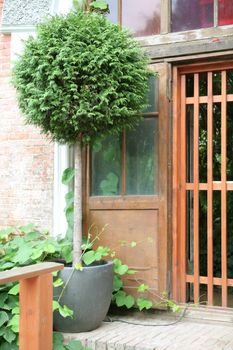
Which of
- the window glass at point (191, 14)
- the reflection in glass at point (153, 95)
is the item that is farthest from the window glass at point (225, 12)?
the reflection in glass at point (153, 95)

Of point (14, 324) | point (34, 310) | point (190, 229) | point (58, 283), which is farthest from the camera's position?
point (190, 229)

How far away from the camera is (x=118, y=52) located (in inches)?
148

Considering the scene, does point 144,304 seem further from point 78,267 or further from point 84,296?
point 78,267

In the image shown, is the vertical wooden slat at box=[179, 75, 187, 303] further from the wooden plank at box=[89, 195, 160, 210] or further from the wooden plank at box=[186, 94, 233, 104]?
the wooden plank at box=[89, 195, 160, 210]

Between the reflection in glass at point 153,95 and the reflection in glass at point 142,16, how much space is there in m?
0.45

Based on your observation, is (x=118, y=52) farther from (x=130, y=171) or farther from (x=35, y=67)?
(x=130, y=171)

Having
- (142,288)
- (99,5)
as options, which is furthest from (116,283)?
(99,5)

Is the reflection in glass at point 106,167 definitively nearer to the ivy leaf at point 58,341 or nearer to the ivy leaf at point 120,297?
the ivy leaf at point 120,297

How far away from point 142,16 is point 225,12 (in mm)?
746

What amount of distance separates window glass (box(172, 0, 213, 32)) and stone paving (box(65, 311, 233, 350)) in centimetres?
243

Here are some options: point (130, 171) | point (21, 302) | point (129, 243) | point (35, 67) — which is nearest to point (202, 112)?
point (130, 171)

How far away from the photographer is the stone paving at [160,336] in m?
3.52

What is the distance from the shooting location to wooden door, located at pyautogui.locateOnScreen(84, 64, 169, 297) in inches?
167

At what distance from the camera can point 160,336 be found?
12.2ft
